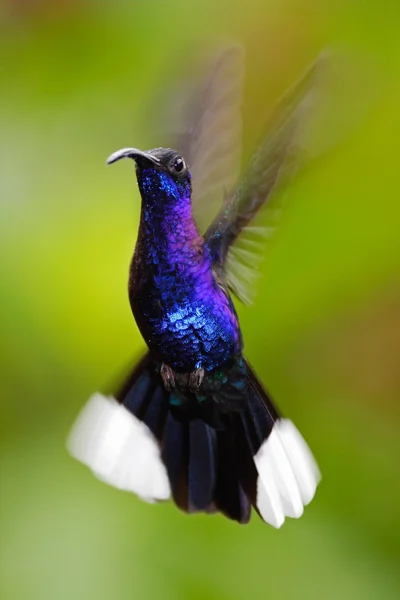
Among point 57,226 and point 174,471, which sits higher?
point 57,226

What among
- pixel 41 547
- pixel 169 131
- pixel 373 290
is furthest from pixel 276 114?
pixel 41 547

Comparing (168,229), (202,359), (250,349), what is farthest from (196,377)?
(250,349)

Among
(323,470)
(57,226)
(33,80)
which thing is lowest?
(323,470)

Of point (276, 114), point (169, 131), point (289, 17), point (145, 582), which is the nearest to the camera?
point (276, 114)

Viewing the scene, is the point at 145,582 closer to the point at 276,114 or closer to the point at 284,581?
the point at 284,581

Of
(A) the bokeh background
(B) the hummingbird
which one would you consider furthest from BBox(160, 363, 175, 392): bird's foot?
(A) the bokeh background

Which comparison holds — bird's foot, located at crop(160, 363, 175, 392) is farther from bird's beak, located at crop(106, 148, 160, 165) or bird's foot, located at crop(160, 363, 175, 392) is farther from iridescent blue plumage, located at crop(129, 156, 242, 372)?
bird's beak, located at crop(106, 148, 160, 165)

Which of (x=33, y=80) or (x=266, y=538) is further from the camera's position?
(x=33, y=80)
